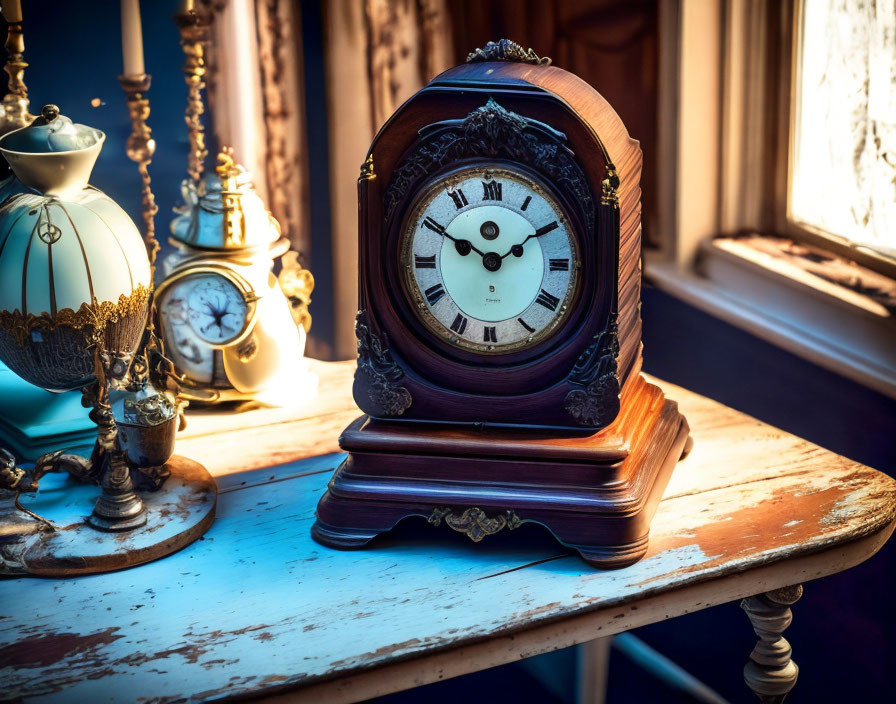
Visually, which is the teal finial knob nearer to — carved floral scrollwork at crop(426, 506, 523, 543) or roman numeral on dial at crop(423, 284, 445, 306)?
roman numeral on dial at crop(423, 284, 445, 306)

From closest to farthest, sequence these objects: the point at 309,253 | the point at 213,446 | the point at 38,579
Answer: the point at 38,579 < the point at 213,446 < the point at 309,253

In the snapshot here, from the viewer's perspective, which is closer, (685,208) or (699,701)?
(699,701)

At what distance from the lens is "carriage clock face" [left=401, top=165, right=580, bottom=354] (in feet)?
3.62

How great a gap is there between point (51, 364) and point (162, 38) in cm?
61

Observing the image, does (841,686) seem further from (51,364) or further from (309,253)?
(51,364)

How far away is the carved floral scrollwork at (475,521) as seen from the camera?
112 cm

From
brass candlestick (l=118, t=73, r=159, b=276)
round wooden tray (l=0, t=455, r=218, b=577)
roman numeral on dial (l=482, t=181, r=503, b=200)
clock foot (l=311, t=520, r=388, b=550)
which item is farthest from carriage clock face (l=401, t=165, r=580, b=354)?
brass candlestick (l=118, t=73, r=159, b=276)

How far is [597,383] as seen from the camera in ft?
3.68

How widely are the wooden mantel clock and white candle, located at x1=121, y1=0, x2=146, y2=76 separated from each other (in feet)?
1.98

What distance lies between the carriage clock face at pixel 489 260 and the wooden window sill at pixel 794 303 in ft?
2.07

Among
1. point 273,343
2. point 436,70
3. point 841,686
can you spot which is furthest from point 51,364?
point 841,686

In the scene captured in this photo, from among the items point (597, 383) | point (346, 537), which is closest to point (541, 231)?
point (597, 383)

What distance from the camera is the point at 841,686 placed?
5.50 feet

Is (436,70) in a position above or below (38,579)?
above
